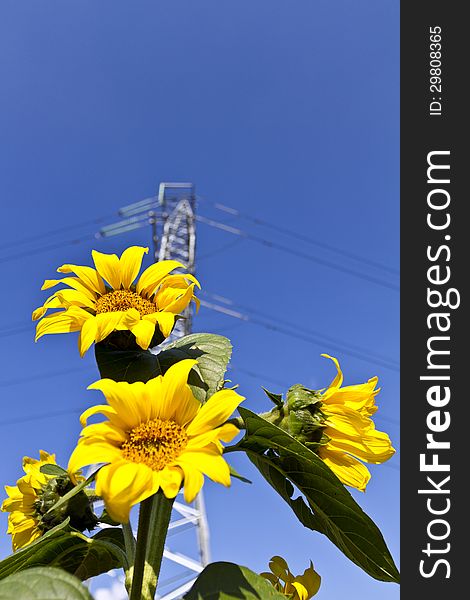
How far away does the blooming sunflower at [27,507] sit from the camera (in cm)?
94

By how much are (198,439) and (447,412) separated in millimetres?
1536

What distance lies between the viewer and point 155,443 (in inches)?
23.2

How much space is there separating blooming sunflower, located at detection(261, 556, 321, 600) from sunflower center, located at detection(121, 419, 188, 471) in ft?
1.19

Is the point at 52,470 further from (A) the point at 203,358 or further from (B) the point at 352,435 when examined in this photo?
(B) the point at 352,435

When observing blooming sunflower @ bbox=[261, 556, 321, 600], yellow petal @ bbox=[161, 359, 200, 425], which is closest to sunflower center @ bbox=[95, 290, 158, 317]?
yellow petal @ bbox=[161, 359, 200, 425]

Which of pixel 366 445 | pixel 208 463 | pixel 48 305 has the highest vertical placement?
pixel 48 305

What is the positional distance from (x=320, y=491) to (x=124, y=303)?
1.10ft

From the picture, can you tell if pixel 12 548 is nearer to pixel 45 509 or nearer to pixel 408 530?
pixel 45 509

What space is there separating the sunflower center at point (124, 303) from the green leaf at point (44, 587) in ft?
1.16

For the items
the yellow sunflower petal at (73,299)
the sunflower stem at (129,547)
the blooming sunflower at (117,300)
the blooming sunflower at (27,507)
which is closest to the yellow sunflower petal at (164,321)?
the blooming sunflower at (117,300)

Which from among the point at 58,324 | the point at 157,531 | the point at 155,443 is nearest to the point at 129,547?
the point at 157,531

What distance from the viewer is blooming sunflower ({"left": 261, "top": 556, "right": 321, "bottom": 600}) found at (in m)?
0.85

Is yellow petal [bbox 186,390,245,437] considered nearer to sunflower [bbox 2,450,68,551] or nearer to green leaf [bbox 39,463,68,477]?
green leaf [bbox 39,463,68,477]

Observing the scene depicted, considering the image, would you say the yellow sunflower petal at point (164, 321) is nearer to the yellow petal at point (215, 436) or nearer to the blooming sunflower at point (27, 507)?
the yellow petal at point (215, 436)
